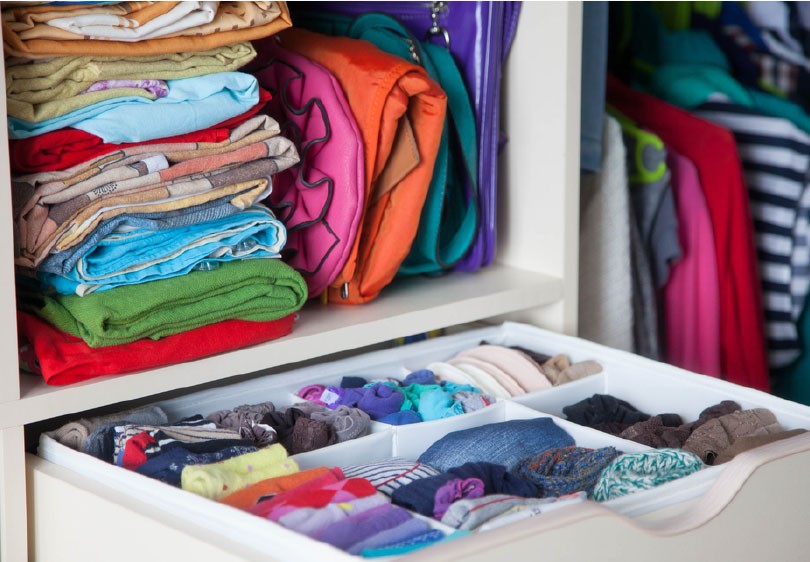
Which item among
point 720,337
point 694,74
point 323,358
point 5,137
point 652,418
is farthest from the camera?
point 694,74

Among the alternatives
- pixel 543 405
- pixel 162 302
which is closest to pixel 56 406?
pixel 162 302

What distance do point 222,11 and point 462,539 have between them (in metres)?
0.69

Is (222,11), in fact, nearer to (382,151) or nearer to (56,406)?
(382,151)

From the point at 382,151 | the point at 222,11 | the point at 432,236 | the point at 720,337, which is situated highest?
the point at 222,11

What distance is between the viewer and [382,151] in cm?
142

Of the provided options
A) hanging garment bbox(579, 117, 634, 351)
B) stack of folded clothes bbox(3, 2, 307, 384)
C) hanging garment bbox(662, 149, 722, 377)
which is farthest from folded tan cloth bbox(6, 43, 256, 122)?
hanging garment bbox(662, 149, 722, 377)

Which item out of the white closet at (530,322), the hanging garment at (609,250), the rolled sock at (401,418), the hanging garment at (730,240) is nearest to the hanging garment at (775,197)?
the hanging garment at (730,240)

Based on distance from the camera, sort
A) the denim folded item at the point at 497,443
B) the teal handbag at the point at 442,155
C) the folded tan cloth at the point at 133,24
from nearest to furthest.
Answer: the folded tan cloth at the point at 133,24, the denim folded item at the point at 497,443, the teal handbag at the point at 442,155

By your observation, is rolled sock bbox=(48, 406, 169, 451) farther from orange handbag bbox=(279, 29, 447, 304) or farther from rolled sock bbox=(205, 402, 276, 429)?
orange handbag bbox=(279, 29, 447, 304)

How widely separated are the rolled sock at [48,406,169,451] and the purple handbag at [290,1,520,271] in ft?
1.96

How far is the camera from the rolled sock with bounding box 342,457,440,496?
3.75 ft

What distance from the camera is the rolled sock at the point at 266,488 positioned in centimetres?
105

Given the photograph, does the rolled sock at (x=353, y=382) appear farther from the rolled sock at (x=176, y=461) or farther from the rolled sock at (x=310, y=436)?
the rolled sock at (x=176, y=461)

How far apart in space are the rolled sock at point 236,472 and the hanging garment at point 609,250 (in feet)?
2.94
